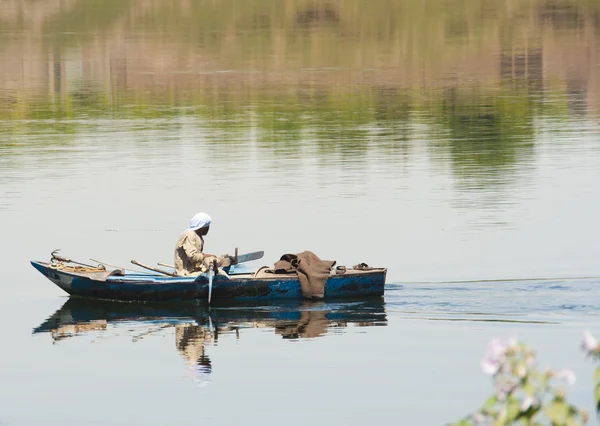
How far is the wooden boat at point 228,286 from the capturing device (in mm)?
19469

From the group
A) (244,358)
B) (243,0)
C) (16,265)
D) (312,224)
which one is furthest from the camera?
(243,0)

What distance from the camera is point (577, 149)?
35281 millimetres

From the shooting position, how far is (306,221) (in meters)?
25.6

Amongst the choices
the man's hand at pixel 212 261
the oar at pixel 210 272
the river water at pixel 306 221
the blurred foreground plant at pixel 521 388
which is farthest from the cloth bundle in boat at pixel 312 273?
the blurred foreground plant at pixel 521 388

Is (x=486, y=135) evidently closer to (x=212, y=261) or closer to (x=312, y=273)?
(x=312, y=273)

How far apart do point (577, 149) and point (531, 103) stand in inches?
505

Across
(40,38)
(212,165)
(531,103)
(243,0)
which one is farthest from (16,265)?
(243,0)

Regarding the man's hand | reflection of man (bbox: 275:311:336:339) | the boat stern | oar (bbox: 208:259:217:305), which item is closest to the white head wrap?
the man's hand

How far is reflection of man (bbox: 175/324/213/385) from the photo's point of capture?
52.0ft

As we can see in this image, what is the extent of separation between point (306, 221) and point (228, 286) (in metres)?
6.08

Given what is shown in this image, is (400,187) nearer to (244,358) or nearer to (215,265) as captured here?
(215,265)

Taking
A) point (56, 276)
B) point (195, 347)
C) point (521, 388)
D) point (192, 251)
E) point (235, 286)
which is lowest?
point (195, 347)

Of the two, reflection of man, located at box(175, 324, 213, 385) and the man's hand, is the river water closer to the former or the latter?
reflection of man, located at box(175, 324, 213, 385)

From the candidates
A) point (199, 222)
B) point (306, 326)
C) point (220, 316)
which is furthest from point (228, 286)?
point (306, 326)
